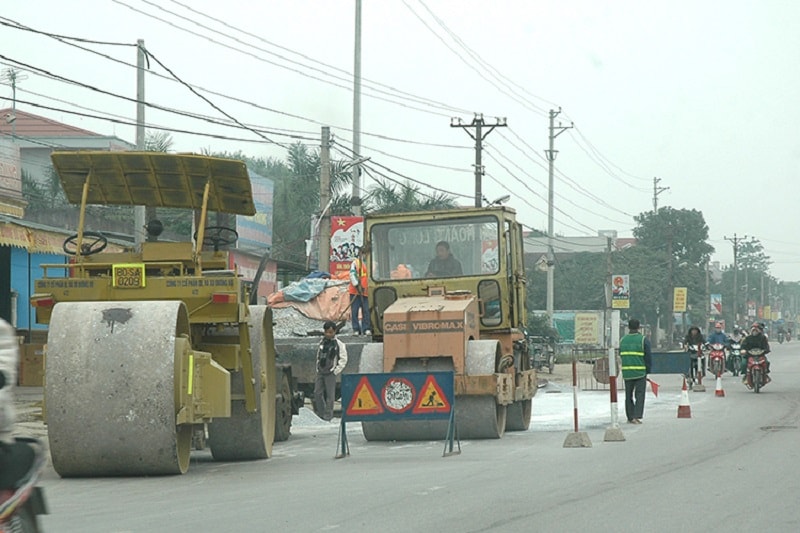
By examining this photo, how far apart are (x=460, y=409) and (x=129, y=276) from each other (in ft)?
18.3

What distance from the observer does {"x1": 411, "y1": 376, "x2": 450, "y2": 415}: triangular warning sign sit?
51.2ft

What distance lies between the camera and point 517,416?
19672mm

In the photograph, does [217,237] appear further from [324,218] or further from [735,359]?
[735,359]

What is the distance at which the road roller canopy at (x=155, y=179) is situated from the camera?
13.7 m

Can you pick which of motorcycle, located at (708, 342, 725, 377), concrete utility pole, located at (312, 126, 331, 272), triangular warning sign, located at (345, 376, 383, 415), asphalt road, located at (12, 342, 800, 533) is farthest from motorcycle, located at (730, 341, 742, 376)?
triangular warning sign, located at (345, 376, 383, 415)

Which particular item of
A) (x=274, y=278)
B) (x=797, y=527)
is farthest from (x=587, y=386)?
(x=797, y=527)

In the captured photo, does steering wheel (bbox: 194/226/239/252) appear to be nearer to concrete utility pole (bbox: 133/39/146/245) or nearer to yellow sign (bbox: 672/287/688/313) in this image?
concrete utility pole (bbox: 133/39/146/245)

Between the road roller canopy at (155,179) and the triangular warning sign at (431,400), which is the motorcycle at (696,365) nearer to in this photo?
the triangular warning sign at (431,400)

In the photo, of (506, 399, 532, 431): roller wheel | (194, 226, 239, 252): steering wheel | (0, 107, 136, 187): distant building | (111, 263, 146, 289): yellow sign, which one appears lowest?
(506, 399, 532, 431): roller wheel

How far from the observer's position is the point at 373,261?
18.9m

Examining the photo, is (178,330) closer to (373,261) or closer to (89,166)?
(89,166)

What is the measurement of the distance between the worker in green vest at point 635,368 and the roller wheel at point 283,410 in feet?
19.1

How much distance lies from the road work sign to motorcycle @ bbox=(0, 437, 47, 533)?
938 centimetres

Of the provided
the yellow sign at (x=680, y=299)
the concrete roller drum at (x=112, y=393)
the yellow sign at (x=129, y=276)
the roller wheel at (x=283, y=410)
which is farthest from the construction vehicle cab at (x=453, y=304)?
the yellow sign at (x=680, y=299)
